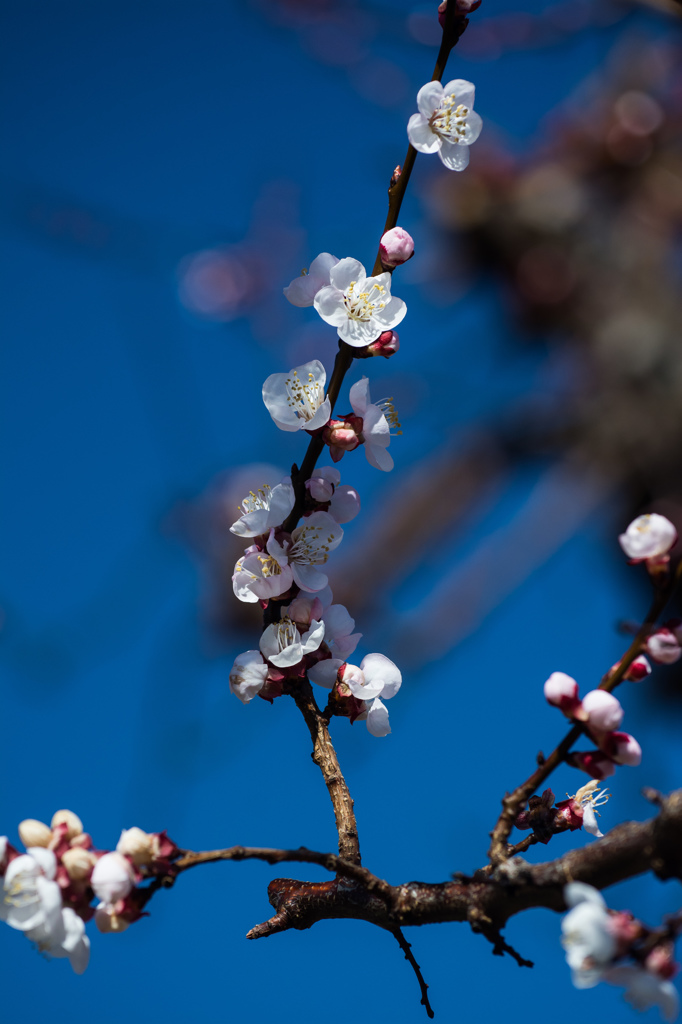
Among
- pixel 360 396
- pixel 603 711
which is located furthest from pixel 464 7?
pixel 603 711

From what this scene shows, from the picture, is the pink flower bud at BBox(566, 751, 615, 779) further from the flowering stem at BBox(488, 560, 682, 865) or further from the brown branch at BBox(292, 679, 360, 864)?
the brown branch at BBox(292, 679, 360, 864)

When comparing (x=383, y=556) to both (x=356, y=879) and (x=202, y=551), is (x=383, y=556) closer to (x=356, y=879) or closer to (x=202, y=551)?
(x=202, y=551)

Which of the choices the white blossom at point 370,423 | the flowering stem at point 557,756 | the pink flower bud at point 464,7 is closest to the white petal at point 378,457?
the white blossom at point 370,423

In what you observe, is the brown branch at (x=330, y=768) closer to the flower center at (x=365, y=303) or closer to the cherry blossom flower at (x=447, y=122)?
the flower center at (x=365, y=303)

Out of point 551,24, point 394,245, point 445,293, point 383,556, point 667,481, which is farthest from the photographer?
point 445,293

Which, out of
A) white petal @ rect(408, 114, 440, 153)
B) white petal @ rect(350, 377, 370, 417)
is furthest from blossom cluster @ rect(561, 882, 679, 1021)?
white petal @ rect(408, 114, 440, 153)

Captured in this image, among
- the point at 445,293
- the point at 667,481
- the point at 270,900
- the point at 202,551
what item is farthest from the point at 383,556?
the point at 270,900
